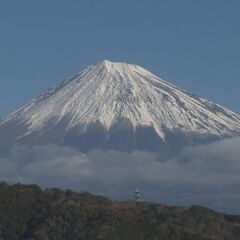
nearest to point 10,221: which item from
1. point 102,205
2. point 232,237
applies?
point 102,205

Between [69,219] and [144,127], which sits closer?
[69,219]

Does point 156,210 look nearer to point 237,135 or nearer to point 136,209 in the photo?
point 136,209

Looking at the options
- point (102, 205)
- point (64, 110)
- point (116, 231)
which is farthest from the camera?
point (64, 110)

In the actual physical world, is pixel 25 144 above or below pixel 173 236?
above

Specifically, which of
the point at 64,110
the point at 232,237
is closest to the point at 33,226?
the point at 232,237

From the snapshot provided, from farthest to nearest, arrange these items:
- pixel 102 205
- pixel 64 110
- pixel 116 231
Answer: pixel 64 110, pixel 102 205, pixel 116 231

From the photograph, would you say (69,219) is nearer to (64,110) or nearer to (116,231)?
(116,231)
